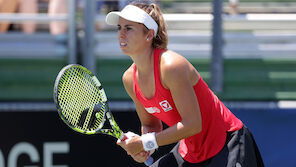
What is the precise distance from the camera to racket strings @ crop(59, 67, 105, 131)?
140 inches

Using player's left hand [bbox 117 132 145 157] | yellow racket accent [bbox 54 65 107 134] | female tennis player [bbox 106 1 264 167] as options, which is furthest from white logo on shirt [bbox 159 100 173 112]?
yellow racket accent [bbox 54 65 107 134]

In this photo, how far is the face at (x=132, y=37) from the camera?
10.4ft

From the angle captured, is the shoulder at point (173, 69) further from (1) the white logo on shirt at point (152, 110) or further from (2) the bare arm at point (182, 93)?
(1) the white logo on shirt at point (152, 110)

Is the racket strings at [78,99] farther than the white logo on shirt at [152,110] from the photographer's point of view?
Yes

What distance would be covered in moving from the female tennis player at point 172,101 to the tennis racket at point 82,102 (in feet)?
0.77

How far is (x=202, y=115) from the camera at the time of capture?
130 inches

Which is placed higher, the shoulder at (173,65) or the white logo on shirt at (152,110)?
the shoulder at (173,65)

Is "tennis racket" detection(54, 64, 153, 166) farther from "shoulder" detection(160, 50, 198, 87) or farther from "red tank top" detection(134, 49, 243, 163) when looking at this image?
"shoulder" detection(160, 50, 198, 87)

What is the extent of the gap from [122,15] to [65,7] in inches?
71.4

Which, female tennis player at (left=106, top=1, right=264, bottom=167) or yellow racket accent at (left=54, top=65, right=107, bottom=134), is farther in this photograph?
yellow racket accent at (left=54, top=65, right=107, bottom=134)

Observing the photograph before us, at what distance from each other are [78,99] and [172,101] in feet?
2.45

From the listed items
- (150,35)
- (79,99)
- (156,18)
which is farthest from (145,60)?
(79,99)

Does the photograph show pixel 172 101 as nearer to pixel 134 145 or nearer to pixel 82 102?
pixel 134 145

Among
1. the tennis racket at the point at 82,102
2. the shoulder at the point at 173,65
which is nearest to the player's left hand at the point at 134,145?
the tennis racket at the point at 82,102
